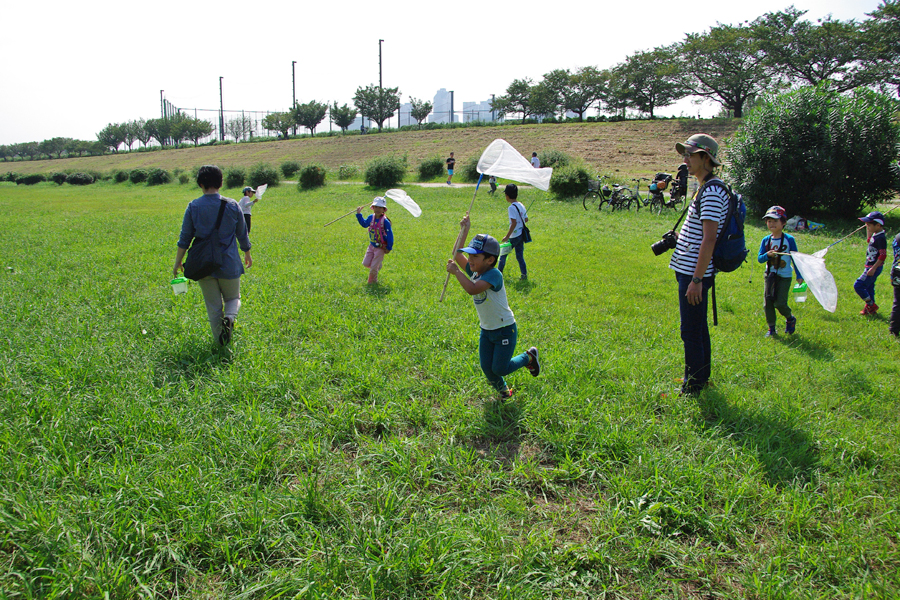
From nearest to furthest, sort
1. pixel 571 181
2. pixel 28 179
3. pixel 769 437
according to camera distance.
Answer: pixel 769 437
pixel 571 181
pixel 28 179

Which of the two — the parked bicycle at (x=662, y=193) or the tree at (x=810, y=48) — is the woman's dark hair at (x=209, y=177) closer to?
the parked bicycle at (x=662, y=193)

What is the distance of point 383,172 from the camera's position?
24.9 meters

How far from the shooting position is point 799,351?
5.25 meters

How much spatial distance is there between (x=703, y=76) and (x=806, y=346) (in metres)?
54.5

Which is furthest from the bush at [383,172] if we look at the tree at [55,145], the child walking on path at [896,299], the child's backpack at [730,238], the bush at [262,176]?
the tree at [55,145]

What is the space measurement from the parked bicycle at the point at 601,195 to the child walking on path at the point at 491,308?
14.5 m

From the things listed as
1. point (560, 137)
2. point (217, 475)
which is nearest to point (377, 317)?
point (217, 475)

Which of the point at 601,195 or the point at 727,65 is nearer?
the point at 601,195

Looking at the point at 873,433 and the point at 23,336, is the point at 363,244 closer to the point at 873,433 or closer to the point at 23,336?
the point at 23,336

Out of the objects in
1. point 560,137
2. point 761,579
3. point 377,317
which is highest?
point 560,137

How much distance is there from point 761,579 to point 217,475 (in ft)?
10.0

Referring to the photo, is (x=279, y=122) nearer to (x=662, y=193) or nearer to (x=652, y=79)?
(x=652, y=79)

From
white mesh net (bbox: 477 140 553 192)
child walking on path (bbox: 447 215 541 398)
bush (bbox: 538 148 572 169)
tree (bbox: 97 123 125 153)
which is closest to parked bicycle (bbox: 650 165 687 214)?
bush (bbox: 538 148 572 169)

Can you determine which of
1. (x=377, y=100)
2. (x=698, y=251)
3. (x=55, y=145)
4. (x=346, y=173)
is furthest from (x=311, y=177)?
(x=55, y=145)
